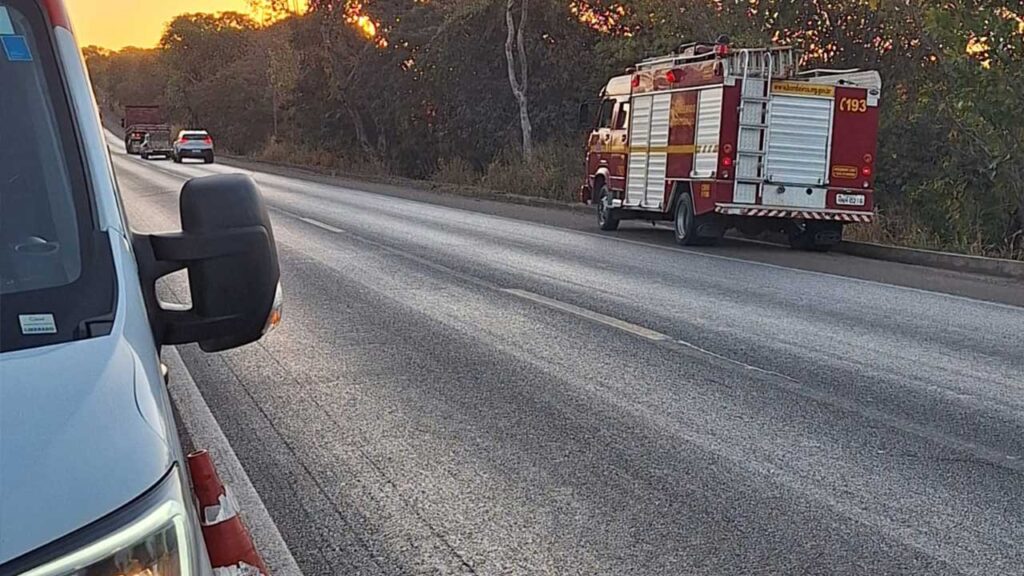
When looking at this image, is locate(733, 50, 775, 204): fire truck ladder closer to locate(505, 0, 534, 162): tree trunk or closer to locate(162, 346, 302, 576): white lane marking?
locate(162, 346, 302, 576): white lane marking

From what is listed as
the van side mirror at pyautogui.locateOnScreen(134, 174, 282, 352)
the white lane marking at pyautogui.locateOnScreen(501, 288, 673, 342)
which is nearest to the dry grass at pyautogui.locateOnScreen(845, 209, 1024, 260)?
the white lane marking at pyautogui.locateOnScreen(501, 288, 673, 342)

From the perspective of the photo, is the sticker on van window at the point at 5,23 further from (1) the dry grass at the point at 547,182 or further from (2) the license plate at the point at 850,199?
(2) the license plate at the point at 850,199

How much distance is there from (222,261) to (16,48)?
0.77 metres

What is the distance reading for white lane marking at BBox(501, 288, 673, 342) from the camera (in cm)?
894

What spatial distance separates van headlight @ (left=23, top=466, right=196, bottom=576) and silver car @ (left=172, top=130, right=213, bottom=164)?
2012 inches

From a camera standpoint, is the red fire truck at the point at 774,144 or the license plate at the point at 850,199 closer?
the red fire truck at the point at 774,144

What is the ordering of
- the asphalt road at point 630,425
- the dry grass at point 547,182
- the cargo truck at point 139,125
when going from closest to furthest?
the asphalt road at point 630,425 → the dry grass at point 547,182 → the cargo truck at point 139,125

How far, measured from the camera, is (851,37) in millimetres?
23375

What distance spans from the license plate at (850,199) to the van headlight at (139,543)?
16.4 metres

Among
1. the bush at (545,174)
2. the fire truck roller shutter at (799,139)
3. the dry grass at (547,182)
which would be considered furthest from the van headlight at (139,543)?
the bush at (545,174)

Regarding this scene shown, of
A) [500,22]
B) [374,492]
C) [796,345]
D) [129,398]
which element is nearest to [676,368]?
[796,345]

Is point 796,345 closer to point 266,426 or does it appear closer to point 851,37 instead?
point 266,426

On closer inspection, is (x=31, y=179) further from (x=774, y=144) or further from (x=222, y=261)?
(x=774, y=144)

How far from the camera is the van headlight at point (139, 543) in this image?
1.60 m
